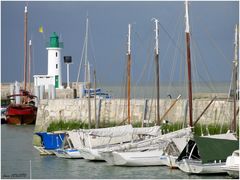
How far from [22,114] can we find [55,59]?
566cm

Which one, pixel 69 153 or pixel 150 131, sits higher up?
pixel 150 131

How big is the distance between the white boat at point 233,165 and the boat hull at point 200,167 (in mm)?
710

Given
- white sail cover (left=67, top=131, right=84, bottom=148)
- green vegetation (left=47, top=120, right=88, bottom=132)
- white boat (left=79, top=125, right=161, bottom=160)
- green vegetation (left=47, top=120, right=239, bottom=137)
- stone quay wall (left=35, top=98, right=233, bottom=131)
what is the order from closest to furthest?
white boat (left=79, top=125, right=161, bottom=160) < white sail cover (left=67, top=131, right=84, bottom=148) < green vegetation (left=47, top=120, right=239, bottom=137) < stone quay wall (left=35, top=98, right=233, bottom=131) < green vegetation (left=47, top=120, right=88, bottom=132)

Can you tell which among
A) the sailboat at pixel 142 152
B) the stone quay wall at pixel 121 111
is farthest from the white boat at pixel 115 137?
the stone quay wall at pixel 121 111

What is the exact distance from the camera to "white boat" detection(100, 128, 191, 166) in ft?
86.9

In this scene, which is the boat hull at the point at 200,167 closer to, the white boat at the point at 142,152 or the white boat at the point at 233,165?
the white boat at the point at 233,165

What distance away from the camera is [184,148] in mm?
24766

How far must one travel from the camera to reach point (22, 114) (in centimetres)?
5584

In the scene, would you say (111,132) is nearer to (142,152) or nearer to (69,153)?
(69,153)

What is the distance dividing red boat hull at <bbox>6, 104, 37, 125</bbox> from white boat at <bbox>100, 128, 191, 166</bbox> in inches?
1126

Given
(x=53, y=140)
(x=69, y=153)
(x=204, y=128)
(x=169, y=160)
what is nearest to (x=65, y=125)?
(x=53, y=140)

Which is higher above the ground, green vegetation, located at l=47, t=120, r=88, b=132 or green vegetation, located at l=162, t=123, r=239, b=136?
green vegetation, located at l=162, t=123, r=239, b=136

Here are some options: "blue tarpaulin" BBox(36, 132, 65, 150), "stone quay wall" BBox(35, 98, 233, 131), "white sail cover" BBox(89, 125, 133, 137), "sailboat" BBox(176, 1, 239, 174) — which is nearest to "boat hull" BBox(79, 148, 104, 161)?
"white sail cover" BBox(89, 125, 133, 137)

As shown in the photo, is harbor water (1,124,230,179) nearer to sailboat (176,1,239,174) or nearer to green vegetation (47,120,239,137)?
sailboat (176,1,239,174)
